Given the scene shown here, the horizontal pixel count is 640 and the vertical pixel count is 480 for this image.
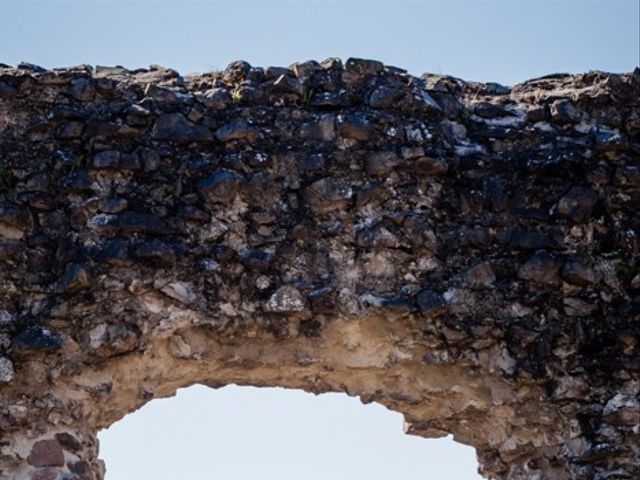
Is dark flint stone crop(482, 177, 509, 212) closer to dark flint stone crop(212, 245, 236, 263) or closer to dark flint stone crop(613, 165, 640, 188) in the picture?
dark flint stone crop(613, 165, 640, 188)

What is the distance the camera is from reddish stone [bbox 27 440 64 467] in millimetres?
5738

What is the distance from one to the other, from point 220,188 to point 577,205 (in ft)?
6.19

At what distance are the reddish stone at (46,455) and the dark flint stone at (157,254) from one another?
1036mm

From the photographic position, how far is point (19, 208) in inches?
244

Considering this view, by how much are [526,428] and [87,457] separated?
2208 mm

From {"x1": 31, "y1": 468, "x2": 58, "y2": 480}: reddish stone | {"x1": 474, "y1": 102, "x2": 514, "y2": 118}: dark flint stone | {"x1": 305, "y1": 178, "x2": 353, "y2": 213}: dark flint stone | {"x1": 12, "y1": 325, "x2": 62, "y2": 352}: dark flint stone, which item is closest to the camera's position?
{"x1": 31, "y1": 468, "x2": 58, "y2": 480}: reddish stone

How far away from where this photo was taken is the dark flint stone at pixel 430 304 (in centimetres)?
598

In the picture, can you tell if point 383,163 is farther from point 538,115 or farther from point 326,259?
point 538,115

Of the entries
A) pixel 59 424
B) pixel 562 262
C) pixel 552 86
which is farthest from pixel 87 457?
pixel 552 86

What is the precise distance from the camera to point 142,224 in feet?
20.0

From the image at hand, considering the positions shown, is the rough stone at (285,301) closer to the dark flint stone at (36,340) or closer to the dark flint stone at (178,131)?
the dark flint stone at (178,131)

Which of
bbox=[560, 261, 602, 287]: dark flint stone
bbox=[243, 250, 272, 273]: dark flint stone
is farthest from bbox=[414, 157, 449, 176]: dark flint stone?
bbox=[243, 250, 272, 273]: dark flint stone

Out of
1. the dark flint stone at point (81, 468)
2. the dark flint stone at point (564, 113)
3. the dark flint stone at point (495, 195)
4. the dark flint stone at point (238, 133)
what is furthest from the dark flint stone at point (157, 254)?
the dark flint stone at point (564, 113)

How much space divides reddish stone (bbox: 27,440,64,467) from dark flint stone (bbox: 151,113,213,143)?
5.65 ft
